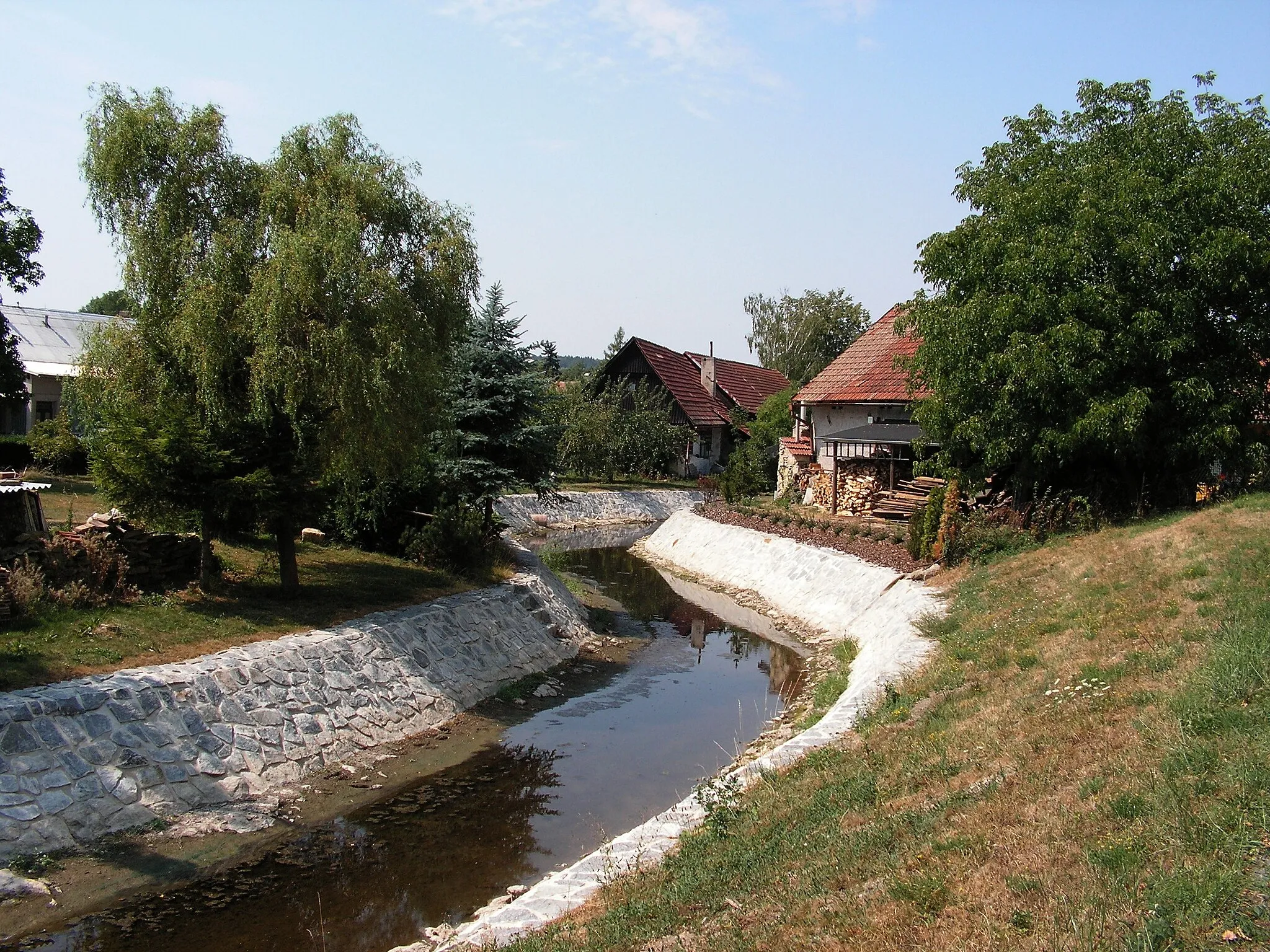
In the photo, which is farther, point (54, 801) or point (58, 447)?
point (58, 447)

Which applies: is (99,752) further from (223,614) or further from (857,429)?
(857,429)

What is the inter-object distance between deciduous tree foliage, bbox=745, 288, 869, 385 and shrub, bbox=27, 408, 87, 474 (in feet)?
154

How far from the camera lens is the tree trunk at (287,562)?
50.6 feet

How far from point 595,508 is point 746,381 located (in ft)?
67.8

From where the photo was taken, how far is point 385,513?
65.6 feet

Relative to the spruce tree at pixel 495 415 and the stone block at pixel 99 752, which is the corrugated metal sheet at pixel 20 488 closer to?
the stone block at pixel 99 752

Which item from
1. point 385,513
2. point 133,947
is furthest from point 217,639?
point 385,513

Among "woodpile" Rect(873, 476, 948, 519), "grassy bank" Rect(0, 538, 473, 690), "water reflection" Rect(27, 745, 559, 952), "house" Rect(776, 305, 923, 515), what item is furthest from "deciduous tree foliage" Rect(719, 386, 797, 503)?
"water reflection" Rect(27, 745, 559, 952)

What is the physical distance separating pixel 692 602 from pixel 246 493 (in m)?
13.7

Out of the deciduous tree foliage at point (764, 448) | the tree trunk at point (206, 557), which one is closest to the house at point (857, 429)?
the deciduous tree foliage at point (764, 448)

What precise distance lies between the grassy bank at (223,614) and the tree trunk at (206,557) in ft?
0.79

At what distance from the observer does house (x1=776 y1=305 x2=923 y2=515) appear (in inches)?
1156

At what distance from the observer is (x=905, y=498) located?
27.6 m

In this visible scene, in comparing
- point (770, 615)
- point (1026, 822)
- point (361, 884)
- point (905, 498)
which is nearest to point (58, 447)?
point (770, 615)
